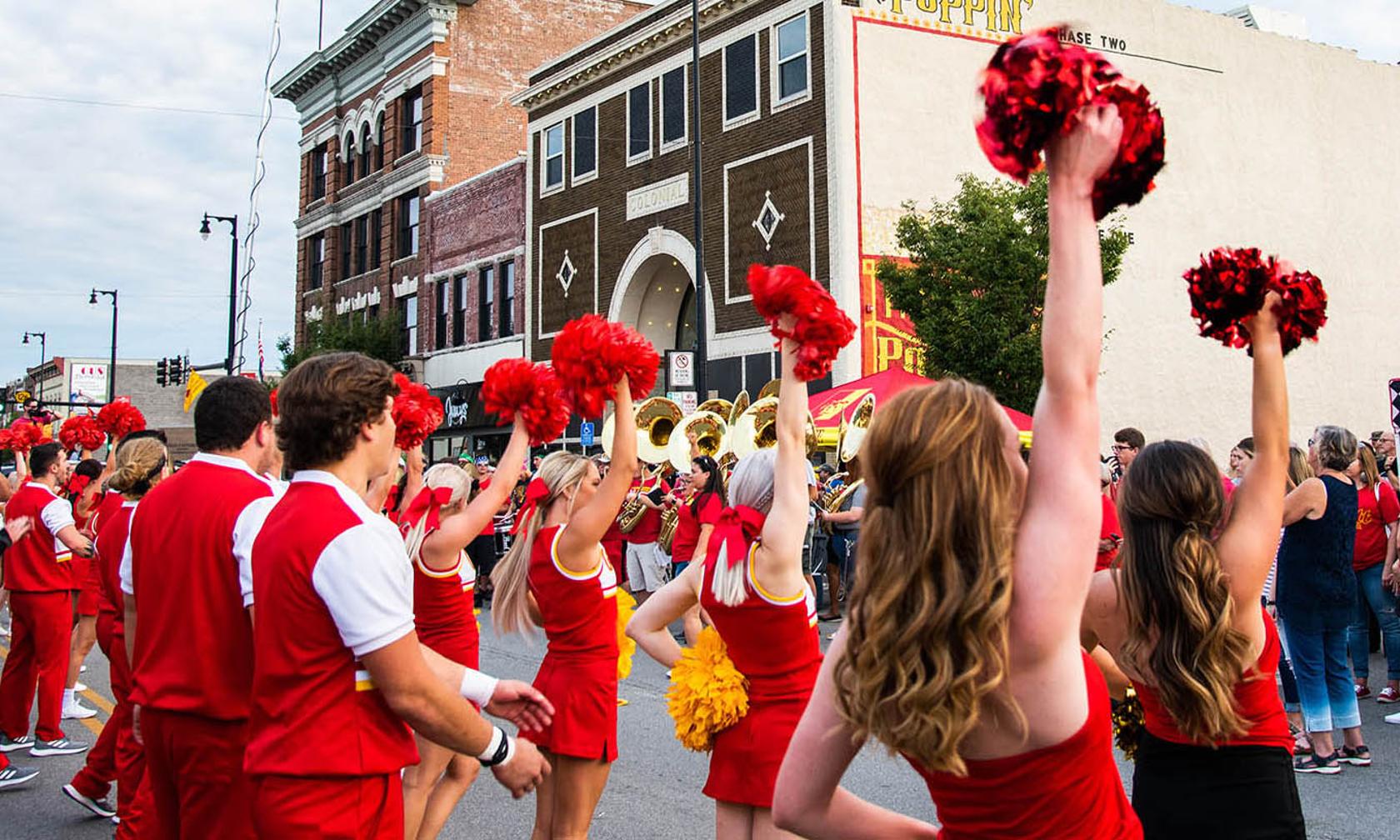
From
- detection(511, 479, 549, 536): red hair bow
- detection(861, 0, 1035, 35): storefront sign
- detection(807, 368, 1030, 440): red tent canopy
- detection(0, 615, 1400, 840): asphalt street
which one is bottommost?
detection(0, 615, 1400, 840): asphalt street

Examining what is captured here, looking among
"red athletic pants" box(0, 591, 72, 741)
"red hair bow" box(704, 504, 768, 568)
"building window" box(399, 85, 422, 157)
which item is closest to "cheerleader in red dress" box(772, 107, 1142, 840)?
"red hair bow" box(704, 504, 768, 568)

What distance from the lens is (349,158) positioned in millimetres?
39062

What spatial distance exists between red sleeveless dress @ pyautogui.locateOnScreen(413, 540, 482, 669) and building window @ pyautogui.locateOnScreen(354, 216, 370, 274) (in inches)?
1343

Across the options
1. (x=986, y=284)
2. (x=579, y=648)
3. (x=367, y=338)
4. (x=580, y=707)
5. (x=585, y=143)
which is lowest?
(x=580, y=707)

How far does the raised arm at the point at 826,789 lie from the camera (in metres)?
2.07

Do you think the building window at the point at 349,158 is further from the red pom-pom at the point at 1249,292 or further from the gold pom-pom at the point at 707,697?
A: the red pom-pom at the point at 1249,292

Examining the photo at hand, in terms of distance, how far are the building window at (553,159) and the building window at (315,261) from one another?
14.0 meters

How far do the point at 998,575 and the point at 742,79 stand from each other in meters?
23.1

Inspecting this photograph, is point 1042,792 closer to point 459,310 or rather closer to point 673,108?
point 673,108

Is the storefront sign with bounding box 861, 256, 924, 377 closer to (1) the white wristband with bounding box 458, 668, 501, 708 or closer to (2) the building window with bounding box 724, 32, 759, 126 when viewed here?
(2) the building window with bounding box 724, 32, 759, 126

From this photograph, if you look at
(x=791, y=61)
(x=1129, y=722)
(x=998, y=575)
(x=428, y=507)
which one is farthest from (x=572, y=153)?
(x=998, y=575)

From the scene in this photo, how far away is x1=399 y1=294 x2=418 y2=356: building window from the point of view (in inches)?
1406

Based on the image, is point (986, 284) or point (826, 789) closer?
point (826, 789)

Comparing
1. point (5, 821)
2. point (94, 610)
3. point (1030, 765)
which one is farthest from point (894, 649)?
point (94, 610)
